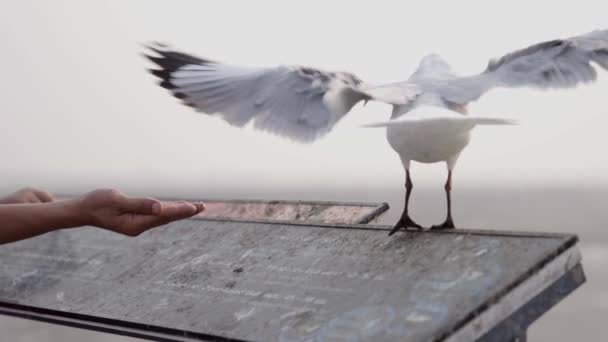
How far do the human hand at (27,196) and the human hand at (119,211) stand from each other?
1.37m

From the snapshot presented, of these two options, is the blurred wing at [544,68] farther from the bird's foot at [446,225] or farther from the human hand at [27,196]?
the human hand at [27,196]

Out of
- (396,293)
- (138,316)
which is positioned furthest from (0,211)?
(396,293)

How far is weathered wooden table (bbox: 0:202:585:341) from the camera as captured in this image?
233 centimetres

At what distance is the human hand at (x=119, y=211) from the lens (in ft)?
8.77

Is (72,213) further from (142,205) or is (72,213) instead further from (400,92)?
(400,92)

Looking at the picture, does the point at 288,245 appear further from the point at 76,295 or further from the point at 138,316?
the point at 76,295

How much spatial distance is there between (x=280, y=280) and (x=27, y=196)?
1.85m

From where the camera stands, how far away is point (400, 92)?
8.93 ft

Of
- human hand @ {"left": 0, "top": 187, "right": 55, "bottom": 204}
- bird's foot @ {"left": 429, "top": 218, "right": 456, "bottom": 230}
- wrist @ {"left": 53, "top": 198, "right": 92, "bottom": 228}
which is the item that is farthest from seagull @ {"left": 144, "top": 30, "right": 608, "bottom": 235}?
human hand @ {"left": 0, "top": 187, "right": 55, "bottom": 204}

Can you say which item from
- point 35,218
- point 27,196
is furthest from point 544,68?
point 27,196

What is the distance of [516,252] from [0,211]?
6.74 feet

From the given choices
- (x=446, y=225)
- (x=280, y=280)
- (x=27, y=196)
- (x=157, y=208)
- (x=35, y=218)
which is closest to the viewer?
(x=157, y=208)

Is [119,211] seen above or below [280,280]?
above

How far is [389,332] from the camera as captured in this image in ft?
7.36
